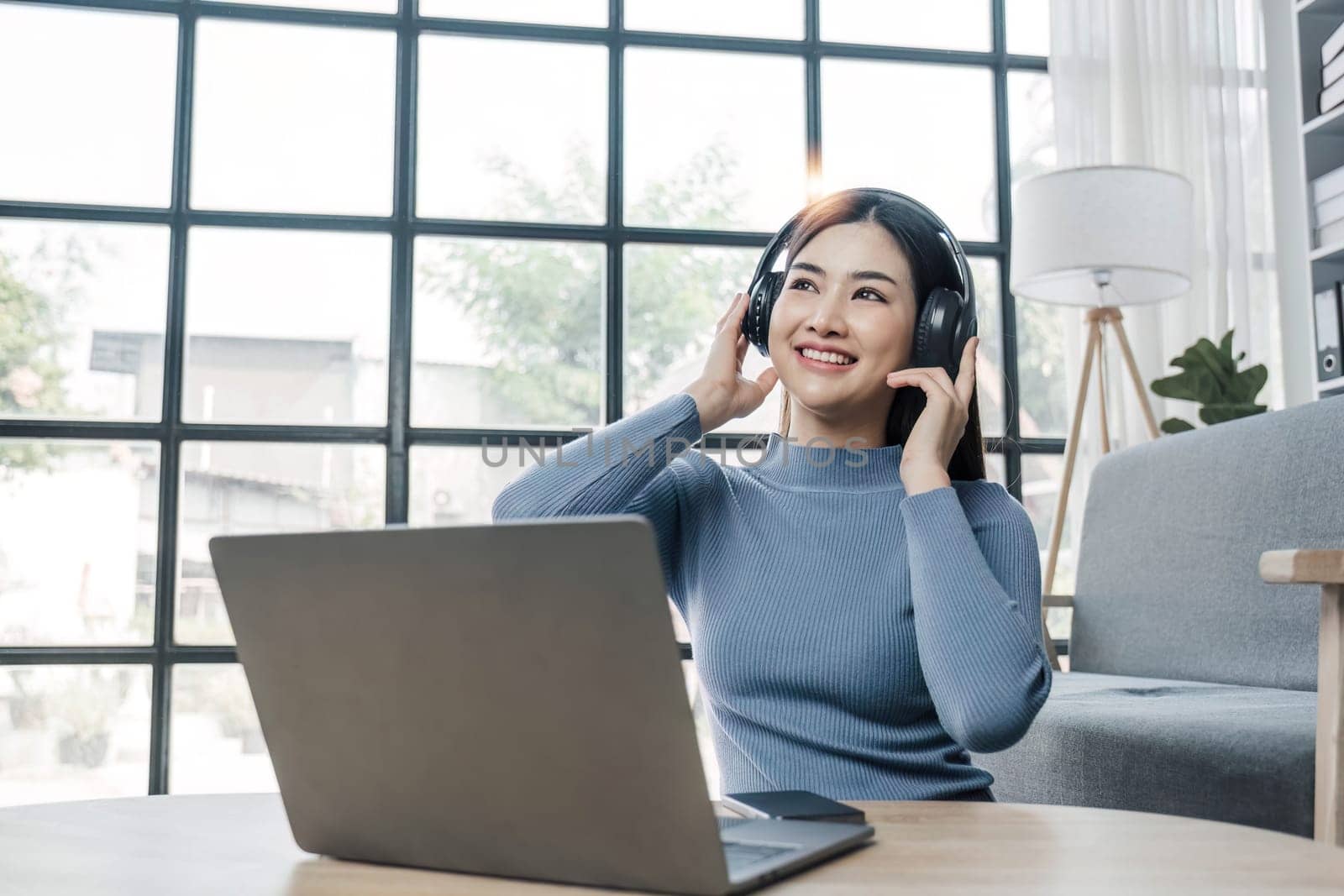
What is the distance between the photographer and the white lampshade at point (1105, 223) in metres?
2.89

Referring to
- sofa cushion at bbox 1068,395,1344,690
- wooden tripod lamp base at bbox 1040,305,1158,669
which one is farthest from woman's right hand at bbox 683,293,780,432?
wooden tripod lamp base at bbox 1040,305,1158,669

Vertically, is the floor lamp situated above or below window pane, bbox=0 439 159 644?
above

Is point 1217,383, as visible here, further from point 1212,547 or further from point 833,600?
point 833,600

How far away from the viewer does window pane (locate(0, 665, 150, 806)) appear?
3199mm

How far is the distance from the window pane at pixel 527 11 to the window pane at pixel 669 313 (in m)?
0.67

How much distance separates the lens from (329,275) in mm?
3396

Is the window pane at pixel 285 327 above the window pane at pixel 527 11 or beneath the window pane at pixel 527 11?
beneath

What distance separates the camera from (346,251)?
340 cm

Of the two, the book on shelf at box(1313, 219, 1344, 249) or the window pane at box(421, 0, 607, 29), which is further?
the window pane at box(421, 0, 607, 29)

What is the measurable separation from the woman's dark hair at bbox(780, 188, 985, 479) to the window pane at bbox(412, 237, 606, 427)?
2.20 m

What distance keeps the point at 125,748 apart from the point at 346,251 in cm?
144

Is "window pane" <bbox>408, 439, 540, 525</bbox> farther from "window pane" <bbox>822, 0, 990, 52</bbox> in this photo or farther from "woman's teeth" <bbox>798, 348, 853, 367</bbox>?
"woman's teeth" <bbox>798, 348, 853, 367</bbox>

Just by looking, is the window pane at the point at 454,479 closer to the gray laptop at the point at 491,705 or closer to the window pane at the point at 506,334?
the window pane at the point at 506,334

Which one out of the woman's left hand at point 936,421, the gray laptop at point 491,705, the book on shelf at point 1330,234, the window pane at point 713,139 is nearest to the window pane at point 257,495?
the window pane at point 713,139
